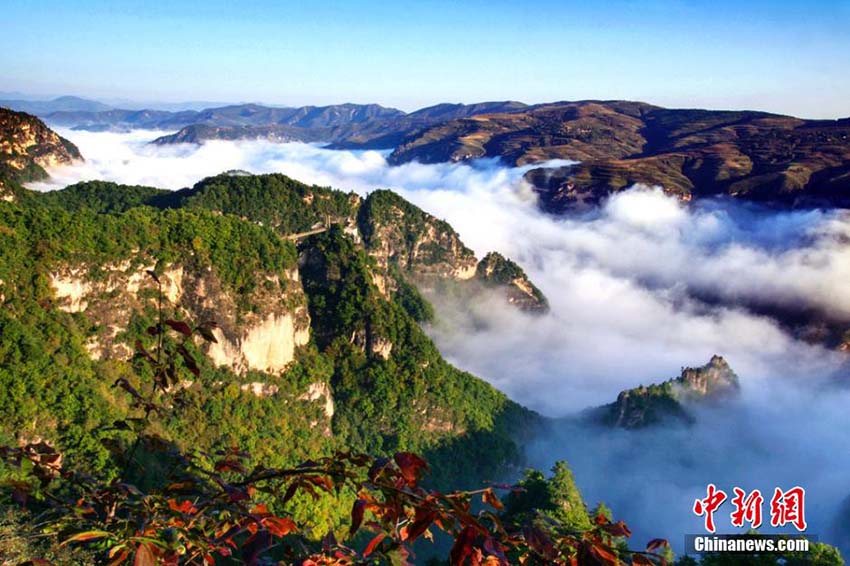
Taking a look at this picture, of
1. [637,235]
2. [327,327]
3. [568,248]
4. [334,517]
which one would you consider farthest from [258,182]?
[637,235]

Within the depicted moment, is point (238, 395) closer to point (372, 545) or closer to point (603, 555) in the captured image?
point (372, 545)

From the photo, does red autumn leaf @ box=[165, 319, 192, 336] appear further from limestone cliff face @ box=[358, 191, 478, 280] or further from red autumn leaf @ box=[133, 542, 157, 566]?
limestone cliff face @ box=[358, 191, 478, 280]

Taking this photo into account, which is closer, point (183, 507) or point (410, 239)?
point (183, 507)

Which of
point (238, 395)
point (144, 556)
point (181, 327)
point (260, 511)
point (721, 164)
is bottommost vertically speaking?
point (238, 395)

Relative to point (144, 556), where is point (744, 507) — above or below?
below

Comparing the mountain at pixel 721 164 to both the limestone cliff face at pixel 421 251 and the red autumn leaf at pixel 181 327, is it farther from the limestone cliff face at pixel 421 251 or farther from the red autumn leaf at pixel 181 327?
the red autumn leaf at pixel 181 327

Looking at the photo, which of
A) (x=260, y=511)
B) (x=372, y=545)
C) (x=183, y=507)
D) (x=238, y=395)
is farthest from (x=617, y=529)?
(x=238, y=395)

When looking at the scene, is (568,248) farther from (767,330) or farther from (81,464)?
(81,464)
